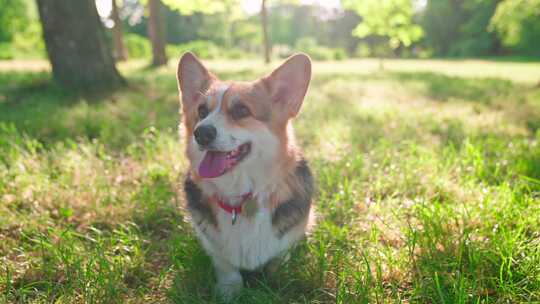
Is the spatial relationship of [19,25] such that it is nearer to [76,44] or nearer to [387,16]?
[387,16]

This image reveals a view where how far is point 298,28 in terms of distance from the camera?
5331 cm

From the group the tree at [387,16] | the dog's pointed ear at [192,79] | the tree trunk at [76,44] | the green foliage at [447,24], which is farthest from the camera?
the green foliage at [447,24]

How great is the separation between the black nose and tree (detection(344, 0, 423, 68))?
1770 cm

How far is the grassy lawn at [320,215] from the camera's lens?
72.2 inches

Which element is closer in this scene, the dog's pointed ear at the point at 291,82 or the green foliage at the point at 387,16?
the dog's pointed ear at the point at 291,82

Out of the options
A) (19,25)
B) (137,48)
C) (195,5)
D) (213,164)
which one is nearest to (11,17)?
(19,25)

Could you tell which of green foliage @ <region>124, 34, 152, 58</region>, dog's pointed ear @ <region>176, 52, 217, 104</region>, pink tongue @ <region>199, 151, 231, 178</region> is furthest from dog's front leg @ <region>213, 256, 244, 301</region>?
green foliage @ <region>124, 34, 152, 58</region>

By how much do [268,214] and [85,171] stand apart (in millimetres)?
1982

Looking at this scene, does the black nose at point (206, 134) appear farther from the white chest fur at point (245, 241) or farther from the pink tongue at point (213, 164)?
the white chest fur at point (245, 241)

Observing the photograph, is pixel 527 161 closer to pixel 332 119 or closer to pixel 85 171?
pixel 332 119

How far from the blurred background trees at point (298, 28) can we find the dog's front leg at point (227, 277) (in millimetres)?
5016

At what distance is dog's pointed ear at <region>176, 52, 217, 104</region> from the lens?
2.38 meters

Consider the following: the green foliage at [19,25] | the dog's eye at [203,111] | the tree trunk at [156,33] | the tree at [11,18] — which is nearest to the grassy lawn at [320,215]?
the dog's eye at [203,111]

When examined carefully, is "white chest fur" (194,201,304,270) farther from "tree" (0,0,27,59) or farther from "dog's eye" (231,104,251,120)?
"tree" (0,0,27,59)
